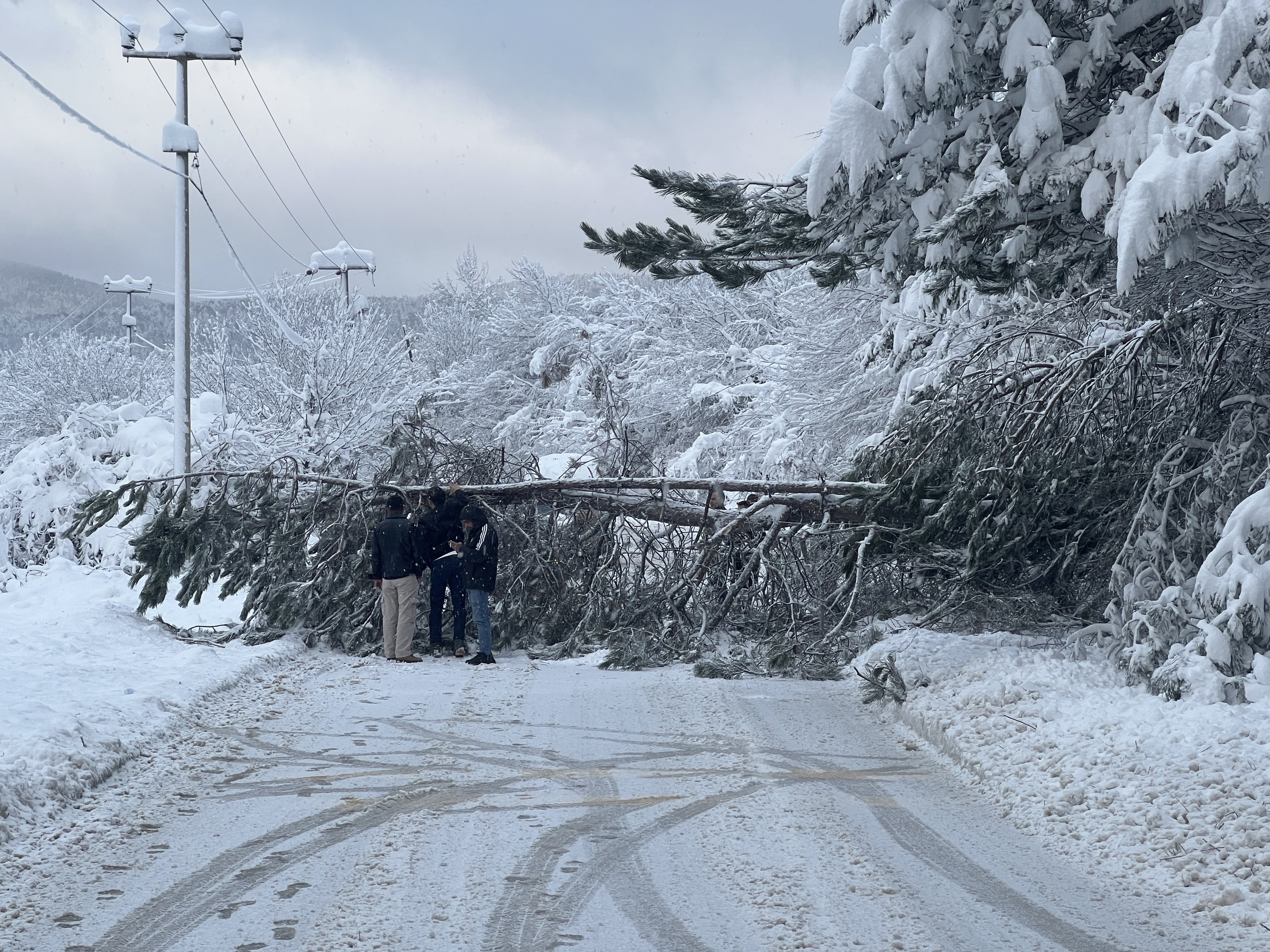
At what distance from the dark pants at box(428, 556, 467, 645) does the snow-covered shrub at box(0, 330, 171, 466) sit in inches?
916

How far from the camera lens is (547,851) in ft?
14.8

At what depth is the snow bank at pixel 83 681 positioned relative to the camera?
204 inches

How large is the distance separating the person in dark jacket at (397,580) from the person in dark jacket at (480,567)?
0.51 meters

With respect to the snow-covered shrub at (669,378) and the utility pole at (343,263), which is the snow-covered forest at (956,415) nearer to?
the snow-covered shrub at (669,378)

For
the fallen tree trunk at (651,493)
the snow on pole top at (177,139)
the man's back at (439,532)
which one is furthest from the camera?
the snow on pole top at (177,139)

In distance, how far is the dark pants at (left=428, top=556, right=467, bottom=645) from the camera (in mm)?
11172

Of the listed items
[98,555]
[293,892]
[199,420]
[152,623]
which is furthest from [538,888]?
[199,420]

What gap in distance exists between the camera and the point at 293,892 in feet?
13.1

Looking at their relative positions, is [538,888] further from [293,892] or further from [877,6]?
[877,6]

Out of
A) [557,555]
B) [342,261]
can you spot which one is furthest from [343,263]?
[557,555]

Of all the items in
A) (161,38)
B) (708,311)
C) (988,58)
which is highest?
(161,38)

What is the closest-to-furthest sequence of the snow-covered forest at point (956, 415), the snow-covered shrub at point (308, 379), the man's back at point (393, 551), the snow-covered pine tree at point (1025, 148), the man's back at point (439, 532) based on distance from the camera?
the snow-covered pine tree at point (1025, 148)
the snow-covered forest at point (956, 415)
the man's back at point (393, 551)
the man's back at point (439, 532)
the snow-covered shrub at point (308, 379)

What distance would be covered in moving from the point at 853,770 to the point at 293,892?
332 centimetres

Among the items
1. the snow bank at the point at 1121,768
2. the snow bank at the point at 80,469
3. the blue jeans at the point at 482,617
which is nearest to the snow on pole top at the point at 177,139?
the snow bank at the point at 80,469
